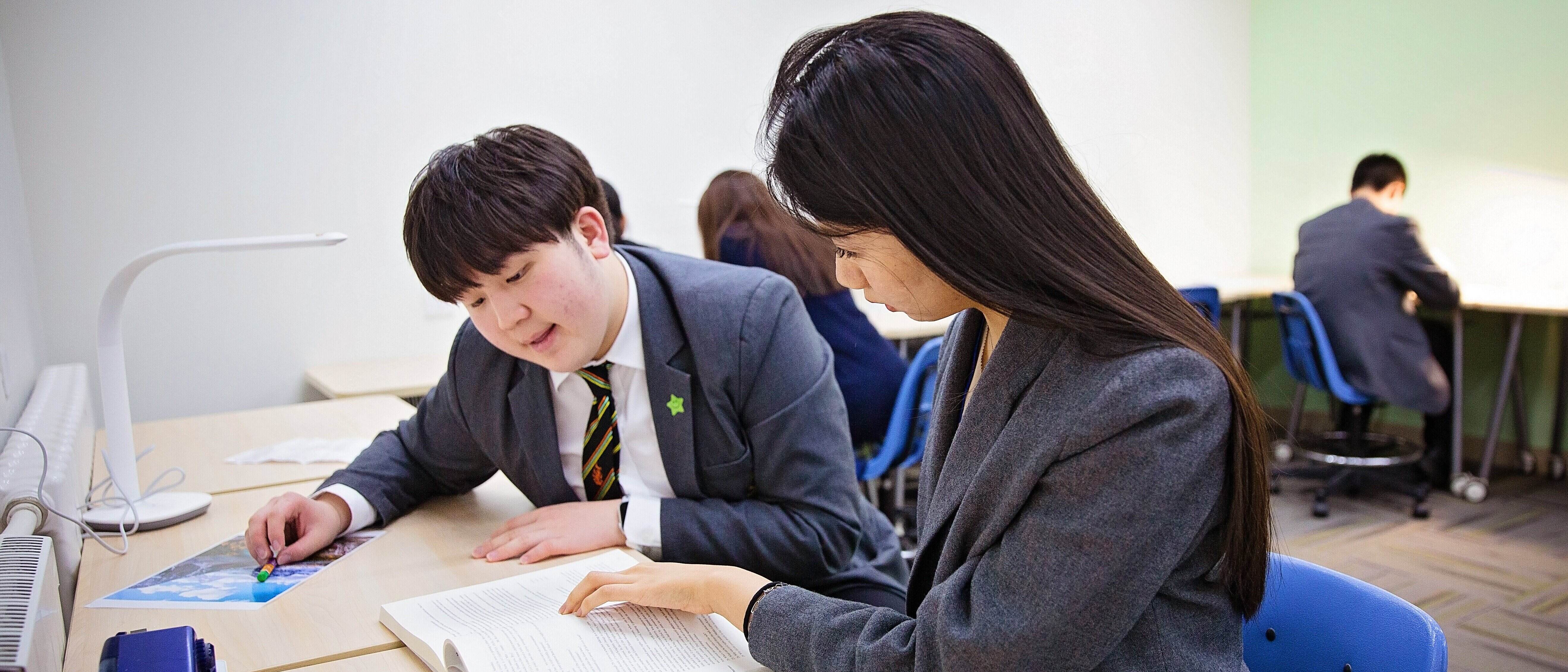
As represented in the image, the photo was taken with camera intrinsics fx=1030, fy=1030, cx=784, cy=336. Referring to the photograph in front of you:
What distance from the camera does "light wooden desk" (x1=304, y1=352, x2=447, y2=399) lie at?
280 cm

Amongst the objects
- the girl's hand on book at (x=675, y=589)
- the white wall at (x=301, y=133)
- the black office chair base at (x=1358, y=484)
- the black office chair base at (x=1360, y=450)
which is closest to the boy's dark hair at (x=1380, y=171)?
the black office chair base at (x=1360, y=450)

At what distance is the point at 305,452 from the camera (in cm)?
195

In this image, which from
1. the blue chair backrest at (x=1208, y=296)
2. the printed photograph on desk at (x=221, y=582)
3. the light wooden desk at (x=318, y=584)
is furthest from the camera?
the blue chair backrest at (x=1208, y=296)

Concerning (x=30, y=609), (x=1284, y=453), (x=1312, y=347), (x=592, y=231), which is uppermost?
(x=592, y=231)

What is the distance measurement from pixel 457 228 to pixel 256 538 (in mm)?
481

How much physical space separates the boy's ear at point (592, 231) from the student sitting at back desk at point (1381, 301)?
3294mm

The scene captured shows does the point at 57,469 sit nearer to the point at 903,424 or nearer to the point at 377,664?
the point at 377,664

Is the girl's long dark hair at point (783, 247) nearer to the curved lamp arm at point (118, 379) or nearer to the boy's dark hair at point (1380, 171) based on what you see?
the curved lamp arm at point (118, 379)

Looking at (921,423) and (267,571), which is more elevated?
(267,571)

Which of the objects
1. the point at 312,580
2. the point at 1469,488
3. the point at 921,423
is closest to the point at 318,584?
the point at 312,580

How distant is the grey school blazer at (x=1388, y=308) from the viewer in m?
3.69

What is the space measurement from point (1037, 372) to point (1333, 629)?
0.42 meters

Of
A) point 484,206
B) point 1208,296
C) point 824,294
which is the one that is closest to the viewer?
point 484,206

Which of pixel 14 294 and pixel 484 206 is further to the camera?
pixel 14 294
